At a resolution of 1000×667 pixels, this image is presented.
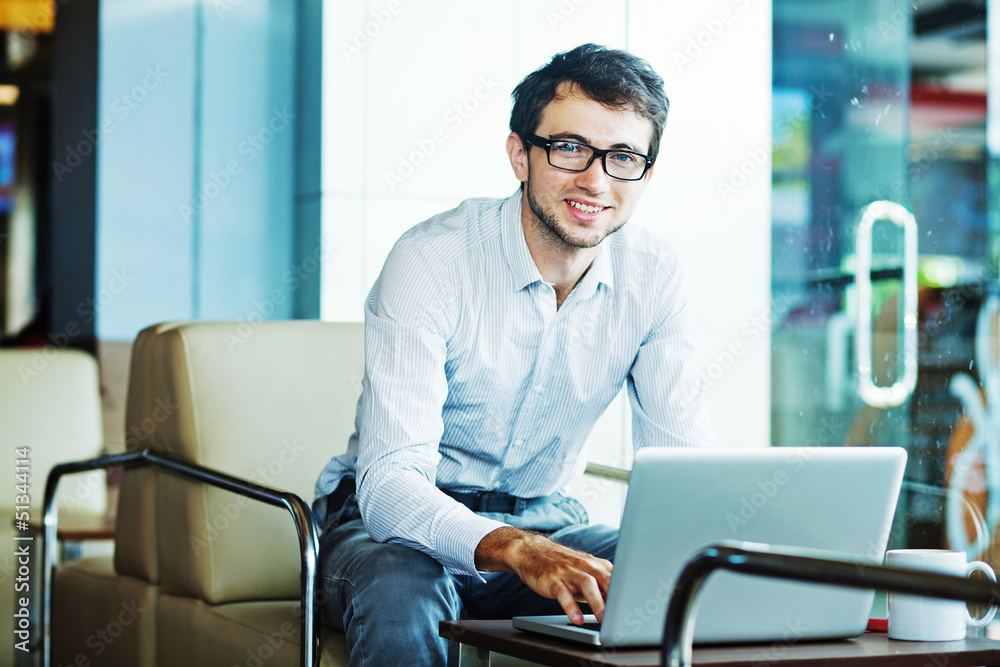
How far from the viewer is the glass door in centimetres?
260

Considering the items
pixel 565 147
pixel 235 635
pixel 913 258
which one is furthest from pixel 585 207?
pixel 913 258

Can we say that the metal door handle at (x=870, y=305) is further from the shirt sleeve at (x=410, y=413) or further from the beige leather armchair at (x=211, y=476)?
the shirt sleeve at (x=410, y=413)

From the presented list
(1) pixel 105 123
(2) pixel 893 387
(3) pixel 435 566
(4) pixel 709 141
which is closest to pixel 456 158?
(4) pixel 709 141

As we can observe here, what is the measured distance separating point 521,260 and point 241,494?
620mm

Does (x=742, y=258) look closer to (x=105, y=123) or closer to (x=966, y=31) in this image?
(x=966, y=31)

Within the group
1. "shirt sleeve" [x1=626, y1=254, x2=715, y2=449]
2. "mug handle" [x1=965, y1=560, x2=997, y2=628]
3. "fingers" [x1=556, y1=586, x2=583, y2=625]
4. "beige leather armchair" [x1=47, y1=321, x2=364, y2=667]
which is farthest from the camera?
"beige leather armchair" [x1=47, y1=321, x2=364, y2=667]

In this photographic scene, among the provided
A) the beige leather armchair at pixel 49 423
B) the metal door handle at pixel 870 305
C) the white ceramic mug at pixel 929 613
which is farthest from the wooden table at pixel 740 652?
the beige leather armchair at pixel 49 423

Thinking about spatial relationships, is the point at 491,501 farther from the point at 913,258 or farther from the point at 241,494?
the point at 913,258

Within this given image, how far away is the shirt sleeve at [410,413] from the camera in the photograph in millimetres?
1487

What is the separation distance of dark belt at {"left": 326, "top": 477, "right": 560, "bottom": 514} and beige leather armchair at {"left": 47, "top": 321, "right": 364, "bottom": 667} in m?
0.19

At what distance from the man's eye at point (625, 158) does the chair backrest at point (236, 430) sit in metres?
0.81

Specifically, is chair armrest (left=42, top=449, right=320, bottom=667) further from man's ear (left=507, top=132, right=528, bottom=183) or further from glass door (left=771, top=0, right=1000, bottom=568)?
glass door (left=771, top=0, right=1000, bottom=568)

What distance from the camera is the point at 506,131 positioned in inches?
152

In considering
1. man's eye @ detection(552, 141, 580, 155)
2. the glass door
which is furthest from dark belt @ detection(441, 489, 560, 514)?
the glass door
